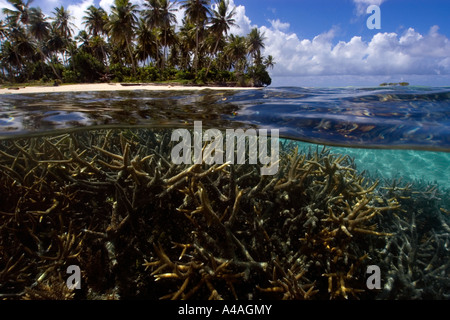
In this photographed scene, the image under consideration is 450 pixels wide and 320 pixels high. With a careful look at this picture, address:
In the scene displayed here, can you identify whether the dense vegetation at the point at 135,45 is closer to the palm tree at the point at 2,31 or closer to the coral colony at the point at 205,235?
the palm tree at the point at 2,31

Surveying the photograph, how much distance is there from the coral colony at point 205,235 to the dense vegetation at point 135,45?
3119 centimetres

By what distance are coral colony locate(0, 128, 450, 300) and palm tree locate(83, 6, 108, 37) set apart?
184ft

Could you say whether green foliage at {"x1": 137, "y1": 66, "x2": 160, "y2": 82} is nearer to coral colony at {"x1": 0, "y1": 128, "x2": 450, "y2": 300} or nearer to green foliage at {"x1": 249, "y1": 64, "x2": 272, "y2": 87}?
green foliage at {"x1": 249, "y1": 64, "x2": 272, "y2": 87}

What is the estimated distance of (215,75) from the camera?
37.3 meters

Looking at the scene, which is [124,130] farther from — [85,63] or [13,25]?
[13,25]

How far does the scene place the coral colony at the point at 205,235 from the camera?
11.3 feet

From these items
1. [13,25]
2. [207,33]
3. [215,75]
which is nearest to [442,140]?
[215,75]

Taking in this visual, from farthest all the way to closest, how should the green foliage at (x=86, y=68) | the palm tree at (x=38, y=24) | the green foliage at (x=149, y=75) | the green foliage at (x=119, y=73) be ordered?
the green foliage at (x=86, y=68) → the palm tree at (x=38, y=24) → the green foliage at (x=119, y=73) → the green foliage at (x=149, y=75)

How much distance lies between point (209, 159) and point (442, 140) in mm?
5272

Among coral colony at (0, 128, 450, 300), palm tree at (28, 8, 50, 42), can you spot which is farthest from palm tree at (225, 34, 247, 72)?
coral colony at (0, 128, 450, 300)

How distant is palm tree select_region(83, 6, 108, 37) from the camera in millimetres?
49594

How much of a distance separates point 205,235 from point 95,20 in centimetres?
6296

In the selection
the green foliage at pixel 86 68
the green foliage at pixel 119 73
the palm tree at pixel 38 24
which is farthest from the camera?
the green foliage at pixel 86 68

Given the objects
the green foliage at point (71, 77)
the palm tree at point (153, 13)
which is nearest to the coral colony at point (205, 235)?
the palm tree at point (153, 13)
